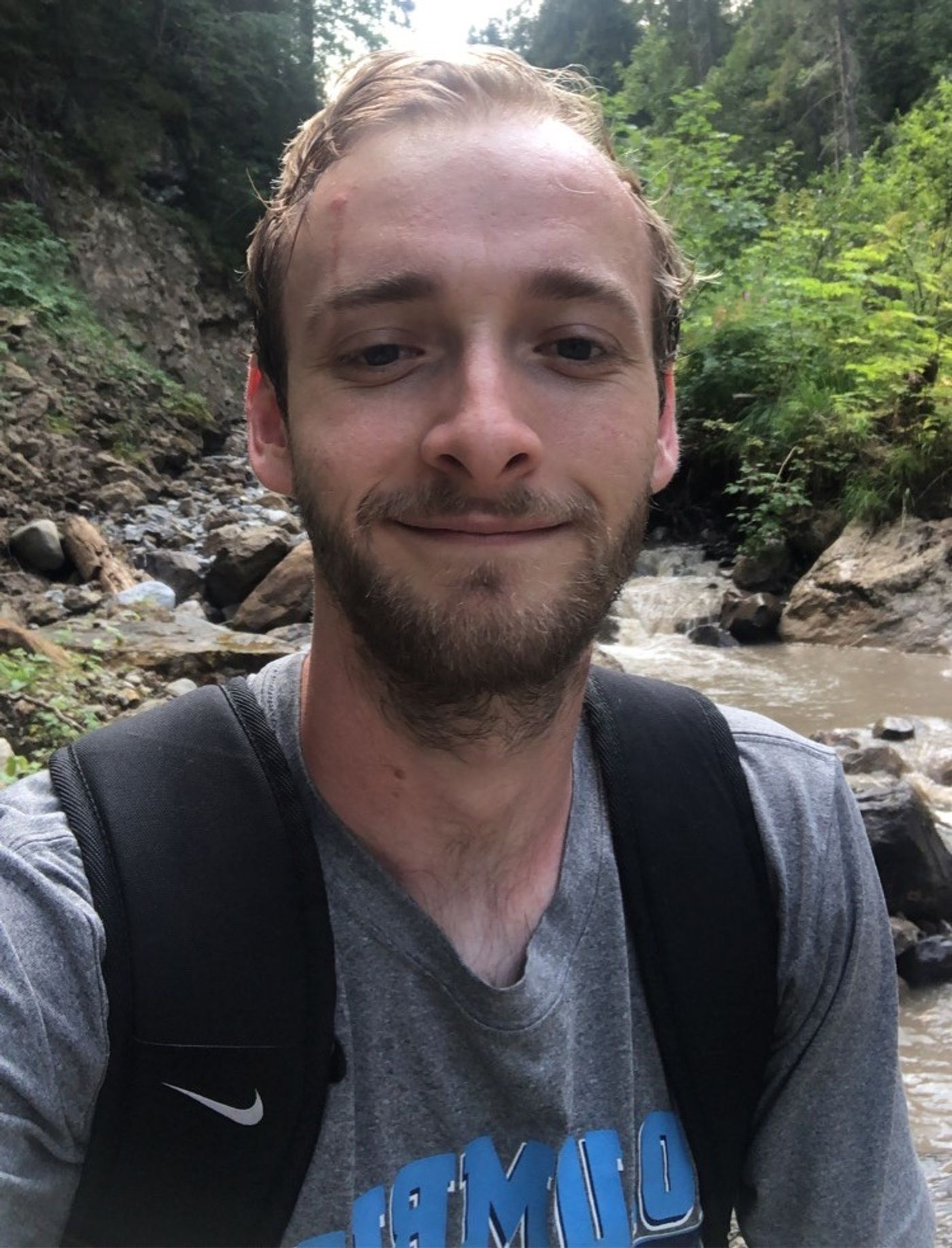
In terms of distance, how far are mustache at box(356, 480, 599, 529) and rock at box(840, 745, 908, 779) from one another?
167 inches

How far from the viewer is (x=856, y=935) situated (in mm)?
1240

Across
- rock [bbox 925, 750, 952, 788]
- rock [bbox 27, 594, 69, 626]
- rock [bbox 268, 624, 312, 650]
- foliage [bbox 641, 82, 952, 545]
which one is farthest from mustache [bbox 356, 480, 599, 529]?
foliage [bbox 641, 82, 952, 545]

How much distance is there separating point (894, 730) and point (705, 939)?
5.10m

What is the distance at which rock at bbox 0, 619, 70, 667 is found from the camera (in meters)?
5.24

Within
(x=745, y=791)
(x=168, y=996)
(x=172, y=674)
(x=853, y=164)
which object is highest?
(x=853, y=164)

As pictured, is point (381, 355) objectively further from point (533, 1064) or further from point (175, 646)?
point (175, 646)

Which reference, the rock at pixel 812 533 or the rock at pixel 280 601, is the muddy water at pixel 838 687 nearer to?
Answer: the rock at pixel 812 533

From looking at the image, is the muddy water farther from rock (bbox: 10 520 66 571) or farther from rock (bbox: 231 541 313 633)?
rock (bbox: 10 520 66 571)

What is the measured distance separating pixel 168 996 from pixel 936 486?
378 inches

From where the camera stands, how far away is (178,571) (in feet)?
29.9

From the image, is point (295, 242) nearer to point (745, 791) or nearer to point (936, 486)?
point (745, 791)

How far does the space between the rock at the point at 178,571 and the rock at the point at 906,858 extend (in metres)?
6.63

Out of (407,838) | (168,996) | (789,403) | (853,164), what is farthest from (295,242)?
(853,164)

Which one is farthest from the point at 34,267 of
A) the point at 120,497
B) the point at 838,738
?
the point at 838,738
